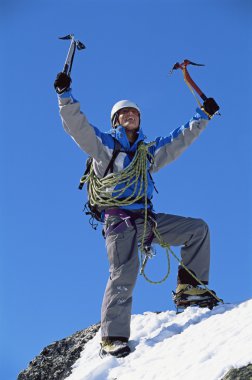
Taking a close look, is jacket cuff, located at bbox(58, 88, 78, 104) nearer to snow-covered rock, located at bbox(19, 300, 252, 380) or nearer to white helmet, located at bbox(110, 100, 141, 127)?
white helmet, located at bbox(110, 100, 141, 127)

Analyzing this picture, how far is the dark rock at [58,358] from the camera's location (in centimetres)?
820

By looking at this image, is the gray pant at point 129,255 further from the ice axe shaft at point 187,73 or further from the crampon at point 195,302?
the ice axe shaft at point 187,73

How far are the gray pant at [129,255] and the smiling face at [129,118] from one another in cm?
126

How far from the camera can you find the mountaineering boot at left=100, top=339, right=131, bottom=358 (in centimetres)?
661

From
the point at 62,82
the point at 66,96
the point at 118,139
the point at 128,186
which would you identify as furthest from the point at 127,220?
the point at 62,82

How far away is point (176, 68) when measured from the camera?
28.6 feet

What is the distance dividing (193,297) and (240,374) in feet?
9.25

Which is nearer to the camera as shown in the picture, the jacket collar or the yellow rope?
the yellow rope

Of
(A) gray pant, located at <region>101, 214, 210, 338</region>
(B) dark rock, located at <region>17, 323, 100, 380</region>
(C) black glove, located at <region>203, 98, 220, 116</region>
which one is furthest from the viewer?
(B) dark rock, located at <region>17, 323, 100, 380</region>

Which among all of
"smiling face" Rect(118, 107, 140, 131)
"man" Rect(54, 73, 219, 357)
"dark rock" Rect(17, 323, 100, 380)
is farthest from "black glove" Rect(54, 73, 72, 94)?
"dark rock" Rect(17, 323, 100, 380)

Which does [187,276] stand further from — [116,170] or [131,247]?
[116,170]

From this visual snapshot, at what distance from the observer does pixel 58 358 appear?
8.58 metres

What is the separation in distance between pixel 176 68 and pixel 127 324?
12.8 ft

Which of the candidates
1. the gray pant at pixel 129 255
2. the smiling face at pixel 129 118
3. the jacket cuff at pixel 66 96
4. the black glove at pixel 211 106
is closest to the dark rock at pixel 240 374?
the gray pant at pixel 129 255
